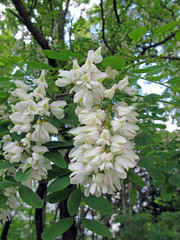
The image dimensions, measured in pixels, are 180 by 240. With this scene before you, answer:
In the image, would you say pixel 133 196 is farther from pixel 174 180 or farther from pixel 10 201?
pixel 174 180

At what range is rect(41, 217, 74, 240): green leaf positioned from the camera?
84cm

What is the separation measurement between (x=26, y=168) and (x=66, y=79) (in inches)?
13.5

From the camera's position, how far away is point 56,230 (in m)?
0.86

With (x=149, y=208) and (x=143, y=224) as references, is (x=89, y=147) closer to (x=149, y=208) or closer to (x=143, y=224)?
(x=143, y=224)

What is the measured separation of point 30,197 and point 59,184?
4.5 inches

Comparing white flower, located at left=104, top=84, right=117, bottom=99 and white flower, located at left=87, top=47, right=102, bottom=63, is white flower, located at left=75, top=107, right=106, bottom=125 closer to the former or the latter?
white flower, located at left=104, top=84, right=117, bottom=99

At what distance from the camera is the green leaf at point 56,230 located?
32.9 inches

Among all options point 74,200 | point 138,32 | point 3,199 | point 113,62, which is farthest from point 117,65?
point 3,199

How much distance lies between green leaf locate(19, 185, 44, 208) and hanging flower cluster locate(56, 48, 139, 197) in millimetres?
177

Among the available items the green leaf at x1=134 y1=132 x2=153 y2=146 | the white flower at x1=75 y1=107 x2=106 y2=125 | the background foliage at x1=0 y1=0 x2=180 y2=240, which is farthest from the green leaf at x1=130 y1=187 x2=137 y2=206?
the white flower at x1=75 y1=107 x2=106 y2=125

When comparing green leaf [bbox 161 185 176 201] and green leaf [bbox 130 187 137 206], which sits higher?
green leaf [bbox 130 187 137 206]

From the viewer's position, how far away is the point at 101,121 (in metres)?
0.72

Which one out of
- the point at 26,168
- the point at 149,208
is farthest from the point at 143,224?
the point at 26,168

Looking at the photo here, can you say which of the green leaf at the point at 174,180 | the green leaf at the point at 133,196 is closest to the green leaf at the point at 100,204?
the green leaf at the point at 133,196
